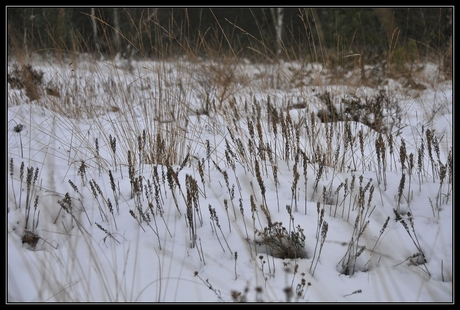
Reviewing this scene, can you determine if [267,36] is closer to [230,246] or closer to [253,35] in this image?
[253,35]

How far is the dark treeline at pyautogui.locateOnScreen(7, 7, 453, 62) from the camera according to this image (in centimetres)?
277

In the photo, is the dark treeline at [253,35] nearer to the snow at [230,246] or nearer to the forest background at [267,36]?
the forest background at [267,36]

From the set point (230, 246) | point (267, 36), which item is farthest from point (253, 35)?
Result: point (230, 246)

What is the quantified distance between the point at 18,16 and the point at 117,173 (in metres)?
13.7

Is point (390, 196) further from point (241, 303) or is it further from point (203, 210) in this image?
point (241, 303)

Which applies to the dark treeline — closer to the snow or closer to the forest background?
the forest background

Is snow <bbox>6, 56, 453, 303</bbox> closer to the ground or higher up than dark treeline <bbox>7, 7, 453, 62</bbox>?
closer to the ground

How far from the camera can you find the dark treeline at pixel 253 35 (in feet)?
9.07

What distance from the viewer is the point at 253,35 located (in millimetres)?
9148

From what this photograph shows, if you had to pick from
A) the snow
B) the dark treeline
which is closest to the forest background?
the dark treeline

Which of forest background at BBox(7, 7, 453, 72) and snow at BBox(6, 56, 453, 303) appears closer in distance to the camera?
snow at BBox(6, 56, 453, 303)

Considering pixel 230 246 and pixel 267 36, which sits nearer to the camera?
pixel 230 246

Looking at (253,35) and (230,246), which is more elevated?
(253,35)

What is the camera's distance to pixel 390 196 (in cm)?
179
